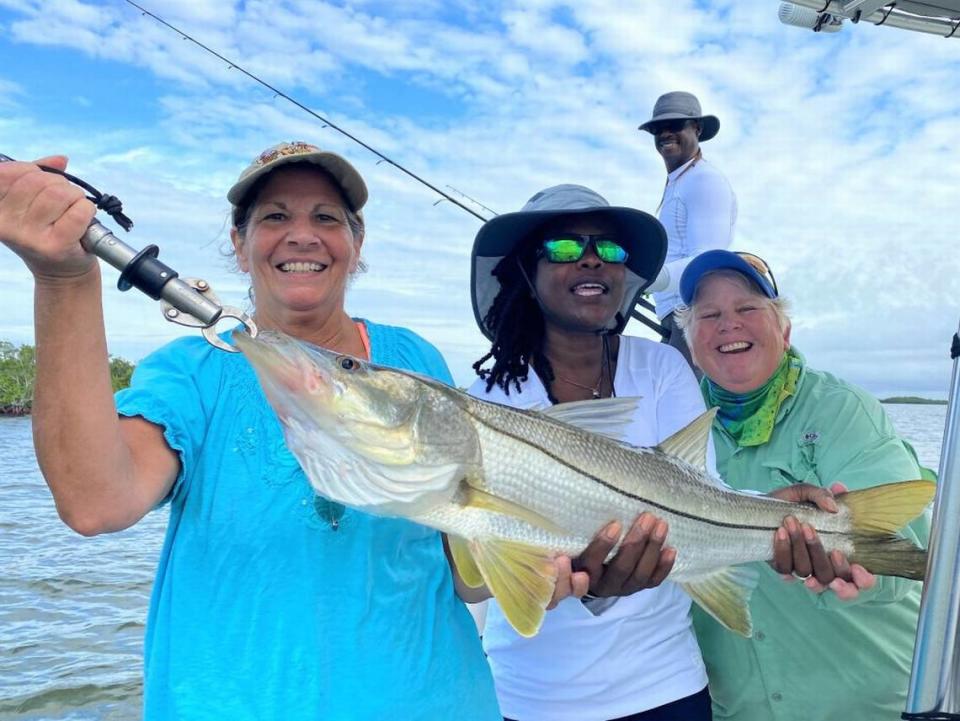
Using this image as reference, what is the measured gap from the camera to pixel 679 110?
6195mm

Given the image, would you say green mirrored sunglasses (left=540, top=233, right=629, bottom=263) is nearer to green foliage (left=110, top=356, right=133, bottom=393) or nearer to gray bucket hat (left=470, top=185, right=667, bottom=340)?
gray bucket hat (left=470, top=185, right=667, bottom=340)

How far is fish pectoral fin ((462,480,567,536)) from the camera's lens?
87.4 inches

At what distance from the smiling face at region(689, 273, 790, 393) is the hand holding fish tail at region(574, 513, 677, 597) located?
1084 mm

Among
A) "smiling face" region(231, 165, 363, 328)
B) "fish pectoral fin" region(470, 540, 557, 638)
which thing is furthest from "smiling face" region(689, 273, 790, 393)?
"smiling face" region(231, 165, 363, 328)

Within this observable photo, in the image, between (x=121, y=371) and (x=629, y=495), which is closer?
(x=629, y=495)

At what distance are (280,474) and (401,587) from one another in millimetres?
451

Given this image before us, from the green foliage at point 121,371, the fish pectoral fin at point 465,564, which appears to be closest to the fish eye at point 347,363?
the fish pectoral fin at point 465,564

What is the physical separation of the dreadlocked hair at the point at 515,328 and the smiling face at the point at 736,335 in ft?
2.42

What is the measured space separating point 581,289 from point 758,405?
0.91 metres

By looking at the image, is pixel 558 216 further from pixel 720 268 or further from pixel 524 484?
pixel 524 484

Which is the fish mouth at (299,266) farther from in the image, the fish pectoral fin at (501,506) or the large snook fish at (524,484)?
the fish pectoral fin at (501,506)

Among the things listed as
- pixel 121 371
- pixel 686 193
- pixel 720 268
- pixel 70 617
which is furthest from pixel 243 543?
pixel 121 371

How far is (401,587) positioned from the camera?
6.96ft

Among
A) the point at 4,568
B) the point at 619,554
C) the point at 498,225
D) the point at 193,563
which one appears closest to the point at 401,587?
the point at 193,563
